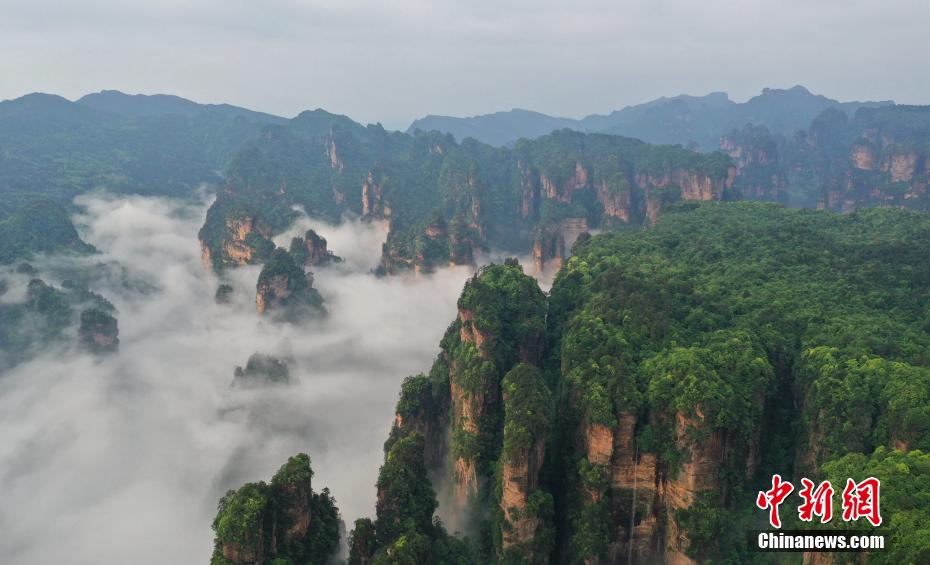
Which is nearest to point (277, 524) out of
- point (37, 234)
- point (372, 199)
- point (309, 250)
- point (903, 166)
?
point (309, 250)

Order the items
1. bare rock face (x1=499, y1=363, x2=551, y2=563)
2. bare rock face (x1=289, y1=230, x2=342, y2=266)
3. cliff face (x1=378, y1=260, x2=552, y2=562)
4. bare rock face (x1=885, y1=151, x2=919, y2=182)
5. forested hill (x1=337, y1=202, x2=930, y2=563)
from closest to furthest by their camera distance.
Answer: forested hill (x1=337, y1=202, x2=930, y2=563)
bare rock face (x1=499, y1=363, x2=551, y2=563)
cliff face (x1=378, y1=260, x2=552, y2=562)
bare rock face (x1=289, y1=230, x2=342, y2=266)
bare rock face (x1=885, y1=151, x2=919, y2=182)

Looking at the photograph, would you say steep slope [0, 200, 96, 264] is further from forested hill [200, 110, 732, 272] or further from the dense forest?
forested hill [200, 110, 732, 272]

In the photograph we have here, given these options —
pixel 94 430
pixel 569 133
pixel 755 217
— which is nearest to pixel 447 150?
pixel 569 133

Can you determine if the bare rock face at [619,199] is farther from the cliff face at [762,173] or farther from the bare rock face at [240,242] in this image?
the bare rock face at [240,242]

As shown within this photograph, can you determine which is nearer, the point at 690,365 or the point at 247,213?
the point at 690,365

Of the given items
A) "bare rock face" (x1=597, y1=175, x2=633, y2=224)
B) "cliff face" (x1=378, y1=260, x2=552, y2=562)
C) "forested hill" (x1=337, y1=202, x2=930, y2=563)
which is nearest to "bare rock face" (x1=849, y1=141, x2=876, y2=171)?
"bare rock face" (x1=597, y1=175, x2=633, y2=224)

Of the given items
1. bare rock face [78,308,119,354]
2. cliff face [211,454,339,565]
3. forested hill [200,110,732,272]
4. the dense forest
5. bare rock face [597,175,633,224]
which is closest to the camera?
cliff face [211,454,339,565]

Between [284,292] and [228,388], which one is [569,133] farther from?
[228,388]
